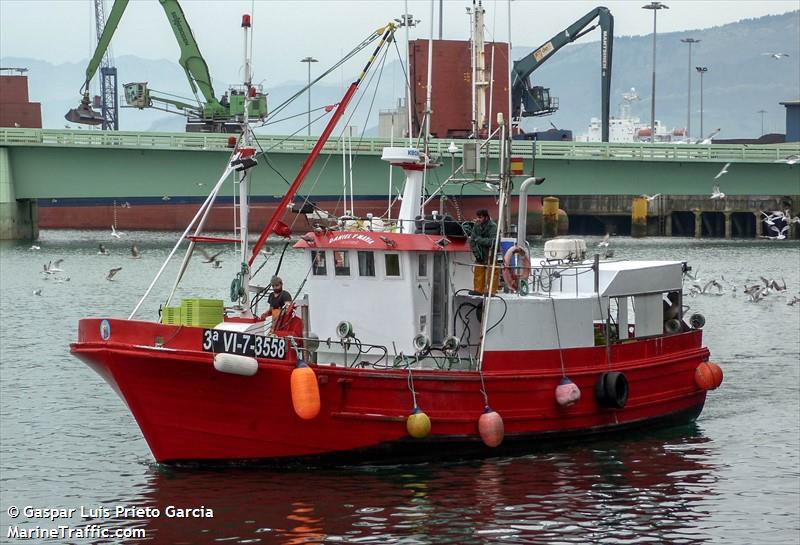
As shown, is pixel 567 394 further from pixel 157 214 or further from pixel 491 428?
pixel 157 214

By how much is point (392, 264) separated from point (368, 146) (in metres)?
54.5

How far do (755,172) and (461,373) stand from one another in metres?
63.3

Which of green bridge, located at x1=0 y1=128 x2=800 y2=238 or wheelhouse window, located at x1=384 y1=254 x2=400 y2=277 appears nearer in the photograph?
wheelhouse window, located at x1=384 y1=254 x2=400 y2=277

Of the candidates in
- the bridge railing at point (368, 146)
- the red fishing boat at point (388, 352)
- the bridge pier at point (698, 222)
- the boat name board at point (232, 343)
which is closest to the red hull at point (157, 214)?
the bridge railing at point (368, 146)

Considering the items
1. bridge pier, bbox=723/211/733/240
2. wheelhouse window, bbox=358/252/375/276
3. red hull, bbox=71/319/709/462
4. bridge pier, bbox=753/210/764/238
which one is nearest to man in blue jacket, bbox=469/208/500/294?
red hull, bbox=71/319/709/462

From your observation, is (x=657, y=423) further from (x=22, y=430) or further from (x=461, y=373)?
(x=22, y=430)

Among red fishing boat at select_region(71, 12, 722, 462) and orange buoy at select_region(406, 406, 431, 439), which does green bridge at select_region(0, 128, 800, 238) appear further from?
orange buoy at select_region(406, 406, 431, 439)

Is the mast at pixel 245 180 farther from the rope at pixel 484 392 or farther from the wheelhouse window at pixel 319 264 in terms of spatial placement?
the rope at pixel 484 392

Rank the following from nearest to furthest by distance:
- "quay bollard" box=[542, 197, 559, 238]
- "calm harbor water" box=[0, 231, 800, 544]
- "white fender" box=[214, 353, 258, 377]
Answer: "calm harbor water" box=[0, 231, 800, 544] → "white fender" box=[214, 353, 258, 377] → "quay bollard" box=[542, 197, 559, 238]

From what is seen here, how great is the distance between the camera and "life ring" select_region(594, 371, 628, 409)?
23.7 m

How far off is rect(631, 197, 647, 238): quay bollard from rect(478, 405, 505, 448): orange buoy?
7418 cm

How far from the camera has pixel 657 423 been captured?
84.7 ft

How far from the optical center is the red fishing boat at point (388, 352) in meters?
20.5

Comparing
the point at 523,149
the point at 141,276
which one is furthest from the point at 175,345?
the point at 523,149
